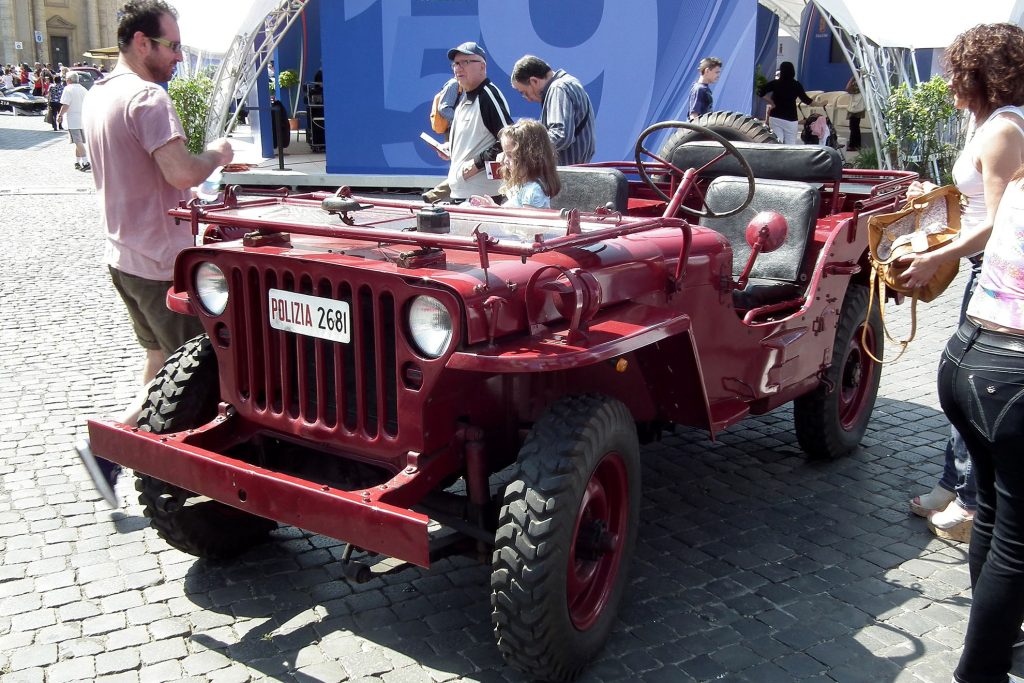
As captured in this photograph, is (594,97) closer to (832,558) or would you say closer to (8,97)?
(832,558)

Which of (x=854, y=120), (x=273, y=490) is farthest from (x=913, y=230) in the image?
(x=854, y=120)

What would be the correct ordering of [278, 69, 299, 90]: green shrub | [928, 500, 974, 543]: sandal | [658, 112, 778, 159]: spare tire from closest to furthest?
[928, 500, 974, 543]: sandal → [658, 112, 778, 159]: spare tire → [278, 69, 299, 90]: green shrub

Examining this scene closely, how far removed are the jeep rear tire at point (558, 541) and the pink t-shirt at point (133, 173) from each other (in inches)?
81.9

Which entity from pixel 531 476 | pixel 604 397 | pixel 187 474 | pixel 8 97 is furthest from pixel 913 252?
pixel 8 97

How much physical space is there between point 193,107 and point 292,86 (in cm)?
514

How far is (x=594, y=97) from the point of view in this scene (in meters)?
14.2

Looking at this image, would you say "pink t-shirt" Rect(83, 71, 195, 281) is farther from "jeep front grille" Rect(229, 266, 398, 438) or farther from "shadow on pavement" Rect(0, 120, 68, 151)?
"shadow on pavement" Rect(0, 120, 68, 151)

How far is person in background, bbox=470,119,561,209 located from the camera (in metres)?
4.54

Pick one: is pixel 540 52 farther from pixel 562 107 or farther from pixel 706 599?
pixel 706 599

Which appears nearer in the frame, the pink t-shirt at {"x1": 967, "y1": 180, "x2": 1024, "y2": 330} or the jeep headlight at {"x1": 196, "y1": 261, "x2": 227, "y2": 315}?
the pink t-shirt at {"x1": 967, "y1": 180, "x2": 1024, "y2": 330}

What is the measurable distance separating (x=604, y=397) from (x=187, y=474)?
1.38 metres

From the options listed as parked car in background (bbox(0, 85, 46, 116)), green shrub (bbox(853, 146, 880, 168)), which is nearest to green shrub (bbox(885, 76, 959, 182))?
green shrub (bbox(853, 146, 880, 168))

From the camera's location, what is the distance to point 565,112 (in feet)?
21.2

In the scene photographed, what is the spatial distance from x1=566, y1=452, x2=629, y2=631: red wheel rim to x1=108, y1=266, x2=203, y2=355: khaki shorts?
2000 millimetres
